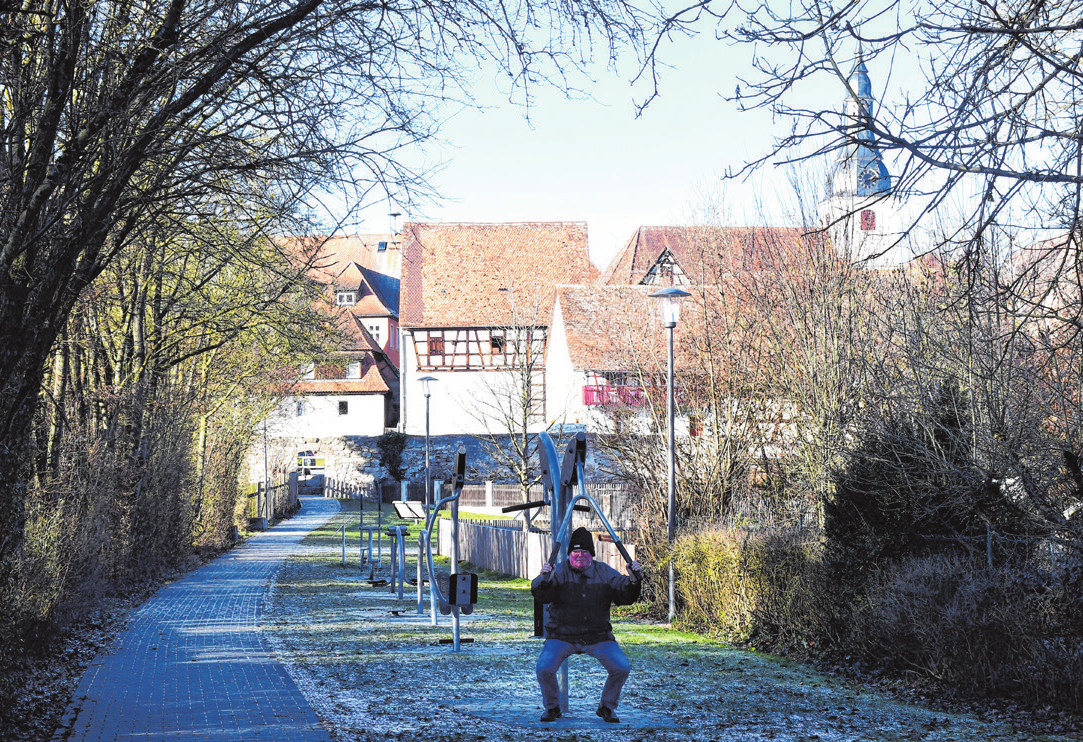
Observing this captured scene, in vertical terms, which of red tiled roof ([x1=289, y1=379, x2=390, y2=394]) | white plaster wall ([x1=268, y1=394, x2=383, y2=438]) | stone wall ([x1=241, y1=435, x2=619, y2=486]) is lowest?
stone wall ([x1=241, y1=435, x2=619, y2=486])

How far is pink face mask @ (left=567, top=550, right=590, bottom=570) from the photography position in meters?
9.41

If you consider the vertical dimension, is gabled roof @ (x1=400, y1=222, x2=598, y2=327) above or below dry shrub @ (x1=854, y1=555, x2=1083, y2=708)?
above

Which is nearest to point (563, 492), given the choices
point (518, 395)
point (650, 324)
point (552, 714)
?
point (552, 714)

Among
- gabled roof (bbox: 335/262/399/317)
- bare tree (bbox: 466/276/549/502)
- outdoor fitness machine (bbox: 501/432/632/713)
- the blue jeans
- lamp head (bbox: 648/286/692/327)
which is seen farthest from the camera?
gabled roof (bbox: 335/262/399/317)

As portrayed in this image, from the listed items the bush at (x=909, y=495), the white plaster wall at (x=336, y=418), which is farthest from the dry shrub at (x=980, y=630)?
the white plaster wall at (x=336, y=418)

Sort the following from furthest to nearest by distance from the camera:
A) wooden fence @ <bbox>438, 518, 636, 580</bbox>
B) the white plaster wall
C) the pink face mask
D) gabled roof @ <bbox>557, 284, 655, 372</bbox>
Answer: the white plaster wall → gabled roof @ <bbox>557, 284, 655, 372</bbox> → wooden fence @ <bbox>438, 518, 636, 580</bbox> → the pink face mask

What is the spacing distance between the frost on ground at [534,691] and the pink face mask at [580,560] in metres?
1.31

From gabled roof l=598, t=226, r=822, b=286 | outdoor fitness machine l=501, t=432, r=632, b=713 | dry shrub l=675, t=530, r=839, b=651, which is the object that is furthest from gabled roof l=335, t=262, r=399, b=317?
outdoor fitness machine l=501, t=432, r=632, b=713

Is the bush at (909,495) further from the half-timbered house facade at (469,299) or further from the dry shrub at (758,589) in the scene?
the half-timbered house facade at (469,299)

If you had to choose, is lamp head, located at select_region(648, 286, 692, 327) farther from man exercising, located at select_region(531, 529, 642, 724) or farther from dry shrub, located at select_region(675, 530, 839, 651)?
man exercising, located at select_region(531, 529, 642, 724)

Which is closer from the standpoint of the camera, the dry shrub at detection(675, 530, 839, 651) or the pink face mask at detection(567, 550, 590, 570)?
the pink face mask at detection(567, 550, 590, 570)

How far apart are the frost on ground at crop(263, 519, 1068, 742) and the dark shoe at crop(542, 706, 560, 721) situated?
88 mm

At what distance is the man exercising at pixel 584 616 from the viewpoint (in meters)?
9.37

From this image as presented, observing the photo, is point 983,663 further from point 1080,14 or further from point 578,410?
point 578,410
